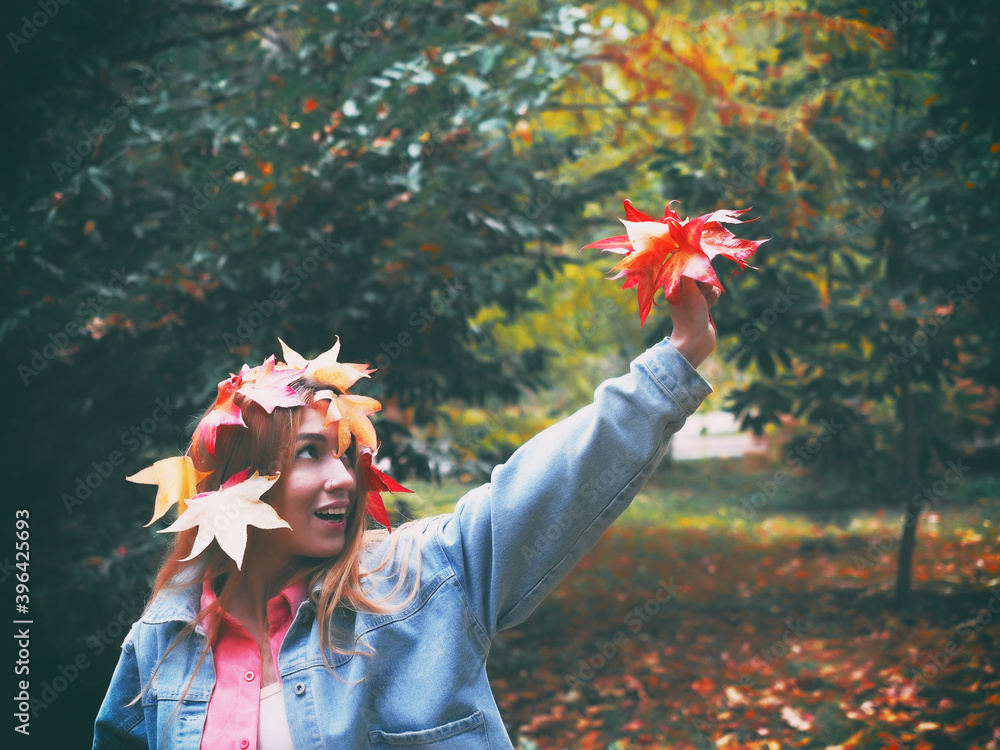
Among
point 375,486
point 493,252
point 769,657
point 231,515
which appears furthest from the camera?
point 769,657

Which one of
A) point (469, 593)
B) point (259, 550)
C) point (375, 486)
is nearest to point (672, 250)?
point (469, 593)

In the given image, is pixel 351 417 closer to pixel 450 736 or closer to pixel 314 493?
pixel 314 493

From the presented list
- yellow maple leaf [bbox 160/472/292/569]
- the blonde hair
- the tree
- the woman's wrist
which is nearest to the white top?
the blonde hair

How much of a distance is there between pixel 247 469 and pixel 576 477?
718mm

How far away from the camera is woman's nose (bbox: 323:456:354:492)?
1.45m

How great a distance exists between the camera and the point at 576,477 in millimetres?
1172

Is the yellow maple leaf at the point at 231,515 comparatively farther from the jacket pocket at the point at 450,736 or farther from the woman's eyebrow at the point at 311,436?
the jacket pocket at the point at 450,736

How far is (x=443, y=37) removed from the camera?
3.43 m

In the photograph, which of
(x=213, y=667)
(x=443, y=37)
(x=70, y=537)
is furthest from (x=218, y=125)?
(x=213, y=667)

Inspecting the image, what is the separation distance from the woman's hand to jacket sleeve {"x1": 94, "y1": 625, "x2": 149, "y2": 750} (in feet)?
4.21

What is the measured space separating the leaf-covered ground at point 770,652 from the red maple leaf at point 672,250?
10.1 ft

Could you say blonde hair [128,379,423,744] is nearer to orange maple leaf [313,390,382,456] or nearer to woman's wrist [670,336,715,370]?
orange maple leaf [313,390,382,456]

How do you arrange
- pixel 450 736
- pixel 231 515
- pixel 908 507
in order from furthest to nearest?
pixel 908 507 < pixel 231 515 < pixel 450 736

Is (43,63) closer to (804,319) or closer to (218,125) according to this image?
(218,125)
